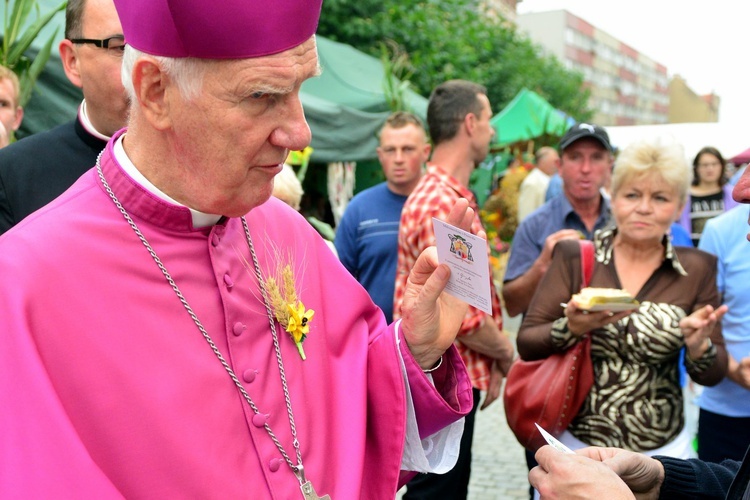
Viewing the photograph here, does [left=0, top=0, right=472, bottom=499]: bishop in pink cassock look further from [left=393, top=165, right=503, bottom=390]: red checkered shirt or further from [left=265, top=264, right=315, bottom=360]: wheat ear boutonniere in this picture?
[left=393, top=165, right=503, bottom=390]: red checkered shirt

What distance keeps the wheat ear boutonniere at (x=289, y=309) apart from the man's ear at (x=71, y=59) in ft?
4.03

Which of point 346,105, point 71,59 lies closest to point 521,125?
point 346,105

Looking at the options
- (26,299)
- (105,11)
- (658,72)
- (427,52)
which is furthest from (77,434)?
(658,72)

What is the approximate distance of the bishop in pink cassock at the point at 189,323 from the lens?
4.76 feet

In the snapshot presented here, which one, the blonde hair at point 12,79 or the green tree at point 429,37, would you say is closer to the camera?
the blonde hair at point 12,79

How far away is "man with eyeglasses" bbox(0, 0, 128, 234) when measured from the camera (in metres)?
2.41

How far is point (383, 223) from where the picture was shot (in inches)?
185

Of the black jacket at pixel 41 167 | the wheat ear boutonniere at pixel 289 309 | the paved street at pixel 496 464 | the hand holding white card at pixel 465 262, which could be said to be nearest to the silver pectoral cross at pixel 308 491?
the wheat ear boutonniere at pixel 289 309

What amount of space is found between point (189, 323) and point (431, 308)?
1.92 ft

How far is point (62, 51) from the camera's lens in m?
2.65

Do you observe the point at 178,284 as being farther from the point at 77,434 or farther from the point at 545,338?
the point at 545,338

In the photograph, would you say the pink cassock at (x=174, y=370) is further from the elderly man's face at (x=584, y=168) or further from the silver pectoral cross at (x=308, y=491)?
the elderly man's face at (x=584, y=168)

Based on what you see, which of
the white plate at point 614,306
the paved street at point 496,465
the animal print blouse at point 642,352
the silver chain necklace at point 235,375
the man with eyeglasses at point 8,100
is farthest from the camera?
the paved street at point 496,465

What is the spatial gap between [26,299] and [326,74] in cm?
819
